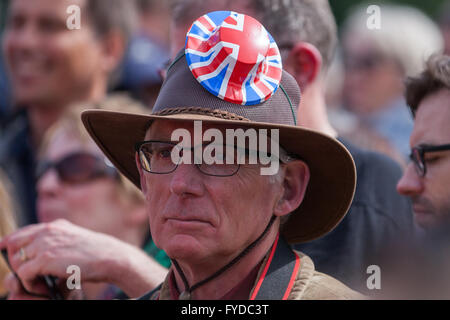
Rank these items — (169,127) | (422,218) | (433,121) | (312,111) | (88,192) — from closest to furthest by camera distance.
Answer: (169,127), (422,218), (433,121), (312,111), (88,192)

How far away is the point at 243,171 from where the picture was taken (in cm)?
252

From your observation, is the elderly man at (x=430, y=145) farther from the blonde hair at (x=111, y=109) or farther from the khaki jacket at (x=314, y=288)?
the blonde hair at (x=111, y=109)

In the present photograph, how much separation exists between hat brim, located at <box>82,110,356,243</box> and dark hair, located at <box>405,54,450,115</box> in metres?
0.70

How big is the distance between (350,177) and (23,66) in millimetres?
3864

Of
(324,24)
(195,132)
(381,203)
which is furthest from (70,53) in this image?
(195,132)

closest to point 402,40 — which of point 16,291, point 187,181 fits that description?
point 16,291

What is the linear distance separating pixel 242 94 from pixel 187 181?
347 millimetres

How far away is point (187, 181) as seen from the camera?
8.16 ft

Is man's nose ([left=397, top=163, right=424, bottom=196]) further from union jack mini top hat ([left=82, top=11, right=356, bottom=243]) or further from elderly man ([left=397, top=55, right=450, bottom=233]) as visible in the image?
union jack mini top hat ([left=82, top=11, right=356, bottom=243])

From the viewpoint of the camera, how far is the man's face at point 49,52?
18.9 ft

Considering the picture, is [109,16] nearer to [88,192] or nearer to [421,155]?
[88,192]

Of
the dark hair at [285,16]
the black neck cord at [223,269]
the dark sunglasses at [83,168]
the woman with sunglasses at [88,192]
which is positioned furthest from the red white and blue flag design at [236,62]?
the dark sunglasses at [83,168]

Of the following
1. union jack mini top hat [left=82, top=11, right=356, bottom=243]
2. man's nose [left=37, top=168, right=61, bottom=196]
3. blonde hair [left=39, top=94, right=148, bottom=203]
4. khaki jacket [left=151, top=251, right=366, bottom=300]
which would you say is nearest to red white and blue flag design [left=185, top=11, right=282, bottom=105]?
union jack mini top hat [left=82, top=11, right=356, bottom=243]

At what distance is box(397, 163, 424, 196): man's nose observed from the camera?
121 inches
